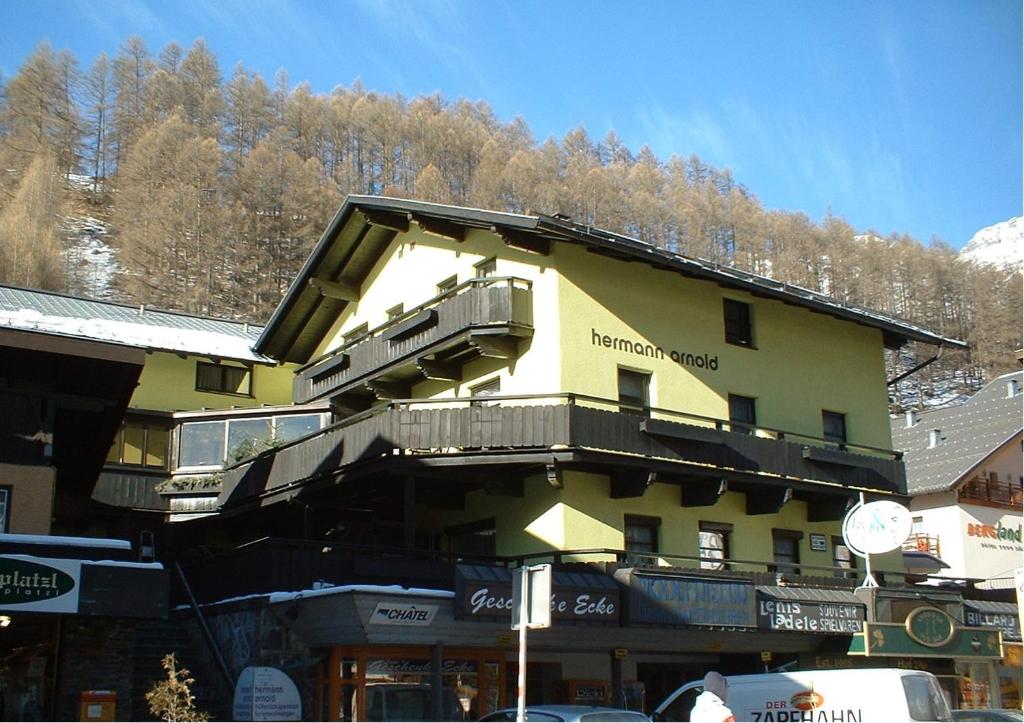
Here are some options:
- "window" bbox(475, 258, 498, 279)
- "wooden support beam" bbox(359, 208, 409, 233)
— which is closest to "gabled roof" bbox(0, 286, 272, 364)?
"wooden support beam" bbox(359, 208, 409, 233)

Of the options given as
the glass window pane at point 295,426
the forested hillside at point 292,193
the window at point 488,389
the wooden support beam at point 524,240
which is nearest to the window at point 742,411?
the window at point 488,389

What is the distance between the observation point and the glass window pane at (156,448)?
37.5 metres

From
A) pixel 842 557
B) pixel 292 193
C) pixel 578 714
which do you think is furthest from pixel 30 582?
pixel 292 193

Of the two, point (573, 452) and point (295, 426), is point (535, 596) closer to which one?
point (573, 452)

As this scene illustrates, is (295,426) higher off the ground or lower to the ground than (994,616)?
higher

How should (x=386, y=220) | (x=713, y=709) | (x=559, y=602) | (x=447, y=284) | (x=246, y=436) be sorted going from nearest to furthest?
(x=713, y=709), (x=559, y=602), (x=447, y=284), (x=386, y=220), (x=246, y=436)

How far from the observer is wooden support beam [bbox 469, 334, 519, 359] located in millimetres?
27922

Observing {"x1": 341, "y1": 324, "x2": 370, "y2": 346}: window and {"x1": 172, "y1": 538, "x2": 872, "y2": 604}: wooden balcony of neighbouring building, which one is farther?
{"x1": 341, "y1": 324, "x2": 370, "y2": 346}: window

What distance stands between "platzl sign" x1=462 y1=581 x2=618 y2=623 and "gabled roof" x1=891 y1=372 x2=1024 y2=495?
2330cm

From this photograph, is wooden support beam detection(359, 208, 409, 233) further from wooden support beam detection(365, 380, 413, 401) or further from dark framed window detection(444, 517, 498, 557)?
dark framed window detection(444, 517, 498, 557)

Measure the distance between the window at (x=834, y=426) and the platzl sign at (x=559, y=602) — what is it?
1152cm

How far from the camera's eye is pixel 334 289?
35.8 metres

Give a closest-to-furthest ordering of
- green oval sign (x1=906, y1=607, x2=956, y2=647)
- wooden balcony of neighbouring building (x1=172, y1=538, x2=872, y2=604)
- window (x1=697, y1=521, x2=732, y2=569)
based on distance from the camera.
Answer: wooden balcony of neighbouring building (x1=172, y1=538, x2=872, y2=604) → green oval sign (x1=906, y1=607, x2=956, y2=647) → window (x1=697, y1=521, x2=732, y2=569)

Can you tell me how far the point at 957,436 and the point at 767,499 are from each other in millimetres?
24593
